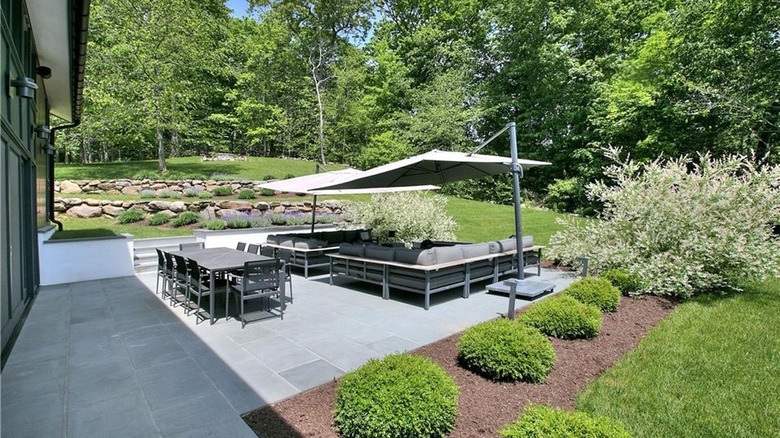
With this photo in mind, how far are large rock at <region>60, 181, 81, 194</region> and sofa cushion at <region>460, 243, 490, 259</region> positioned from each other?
13618 millimetres

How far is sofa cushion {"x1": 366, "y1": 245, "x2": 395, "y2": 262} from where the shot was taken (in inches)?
235

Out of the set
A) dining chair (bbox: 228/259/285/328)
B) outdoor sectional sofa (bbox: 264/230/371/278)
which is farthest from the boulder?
dining chair (bbox: 228/259/285/328)

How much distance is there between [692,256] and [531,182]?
54.0ft

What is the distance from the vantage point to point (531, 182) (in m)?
21.8

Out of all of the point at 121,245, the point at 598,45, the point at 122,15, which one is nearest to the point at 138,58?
the point at 122,15

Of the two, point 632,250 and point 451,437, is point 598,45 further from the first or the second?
point 451,437

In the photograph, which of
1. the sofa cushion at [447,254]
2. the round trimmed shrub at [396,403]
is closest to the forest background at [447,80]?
the sofa cushion at [447,254]

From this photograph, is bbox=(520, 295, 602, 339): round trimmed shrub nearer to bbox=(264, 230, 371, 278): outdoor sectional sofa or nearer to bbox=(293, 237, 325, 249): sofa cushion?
bbox=(264, 230, 371, 278): outdoor sectional sofa

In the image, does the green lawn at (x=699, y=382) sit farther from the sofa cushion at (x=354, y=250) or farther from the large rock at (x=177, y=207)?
the large rock at (x=177, y=207)

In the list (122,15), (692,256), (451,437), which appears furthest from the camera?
(122,15)

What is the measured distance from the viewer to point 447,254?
19.1 ft

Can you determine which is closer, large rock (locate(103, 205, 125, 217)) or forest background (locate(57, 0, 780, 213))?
large rock (locate(103, 205, 125, 217))

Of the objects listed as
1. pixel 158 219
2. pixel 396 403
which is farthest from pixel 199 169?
pixel 396 403

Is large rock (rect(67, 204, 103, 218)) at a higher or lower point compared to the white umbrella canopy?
lower
